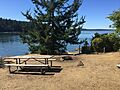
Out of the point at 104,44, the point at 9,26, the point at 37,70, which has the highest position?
the point at 9,26

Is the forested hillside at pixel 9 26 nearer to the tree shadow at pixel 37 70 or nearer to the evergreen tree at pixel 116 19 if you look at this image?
the evergreen tree at pixel 116 19

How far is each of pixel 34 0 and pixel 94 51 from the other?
7478 millimetres

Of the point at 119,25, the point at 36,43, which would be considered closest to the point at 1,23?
the point at 36,43

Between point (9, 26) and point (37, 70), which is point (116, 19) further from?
point (9, 26)

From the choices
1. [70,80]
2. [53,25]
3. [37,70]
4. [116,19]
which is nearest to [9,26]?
[53,25]

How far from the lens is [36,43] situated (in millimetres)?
28734

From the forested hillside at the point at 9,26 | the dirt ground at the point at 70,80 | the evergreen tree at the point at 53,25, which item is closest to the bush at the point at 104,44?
the evergreen tree at the point at 53,25

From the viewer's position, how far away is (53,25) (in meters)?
27.8

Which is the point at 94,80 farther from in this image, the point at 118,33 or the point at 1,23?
the point at 1,23

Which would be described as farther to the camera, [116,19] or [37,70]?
[116,19]

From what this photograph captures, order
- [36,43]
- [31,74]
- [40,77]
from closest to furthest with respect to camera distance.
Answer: [40,77] → [31,74] → [36,43]

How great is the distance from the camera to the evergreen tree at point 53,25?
27016 mm

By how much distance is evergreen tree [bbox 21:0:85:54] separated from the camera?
2702 centimetres

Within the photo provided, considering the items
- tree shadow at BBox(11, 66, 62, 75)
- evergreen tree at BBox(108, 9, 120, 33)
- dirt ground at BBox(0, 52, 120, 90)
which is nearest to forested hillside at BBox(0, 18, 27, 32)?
evergreen tree at BBox(108, 9, 120, 33)
